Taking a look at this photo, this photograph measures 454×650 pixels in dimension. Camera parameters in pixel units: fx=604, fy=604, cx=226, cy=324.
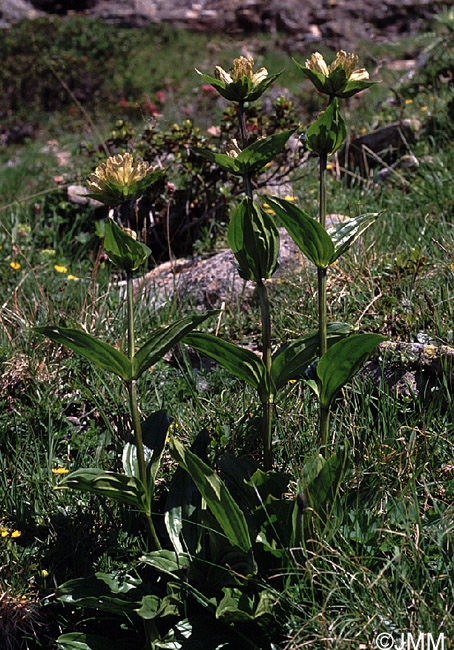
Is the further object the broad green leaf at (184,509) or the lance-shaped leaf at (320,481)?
the broad green leaf at (184,509)

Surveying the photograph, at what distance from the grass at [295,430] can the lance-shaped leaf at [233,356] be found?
0.36 metres

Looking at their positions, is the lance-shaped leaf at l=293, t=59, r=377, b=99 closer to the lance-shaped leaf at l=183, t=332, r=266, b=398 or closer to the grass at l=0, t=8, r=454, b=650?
the lance-shaped leaf at l=183, t=332, r=266, b=398

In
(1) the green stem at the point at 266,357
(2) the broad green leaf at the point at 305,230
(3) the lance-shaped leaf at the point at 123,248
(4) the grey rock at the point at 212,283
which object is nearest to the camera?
(3) the lance-shaped leaf at the point at 123,248

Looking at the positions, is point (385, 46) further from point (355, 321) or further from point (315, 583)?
point (315, 583)

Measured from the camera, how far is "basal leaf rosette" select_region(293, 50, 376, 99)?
5.51ft

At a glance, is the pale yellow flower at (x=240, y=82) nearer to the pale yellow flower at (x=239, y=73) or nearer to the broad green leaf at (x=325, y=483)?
the pale yellow flower at (x=239, y=73)

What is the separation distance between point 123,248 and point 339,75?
774mm

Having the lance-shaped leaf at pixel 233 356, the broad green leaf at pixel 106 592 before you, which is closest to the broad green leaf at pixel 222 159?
the lance-shaped leaf at pixel 233 356

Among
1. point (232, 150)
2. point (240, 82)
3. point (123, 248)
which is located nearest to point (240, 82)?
point (240, 82)

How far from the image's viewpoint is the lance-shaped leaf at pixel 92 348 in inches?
64.9

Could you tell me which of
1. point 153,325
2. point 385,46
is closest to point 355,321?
point 153,325

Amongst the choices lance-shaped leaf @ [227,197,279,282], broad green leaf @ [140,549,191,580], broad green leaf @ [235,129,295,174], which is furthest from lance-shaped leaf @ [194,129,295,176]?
broad green leaf @ [140,549,191,580]

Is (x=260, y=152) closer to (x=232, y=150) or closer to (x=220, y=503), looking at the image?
(x=232, y=150)

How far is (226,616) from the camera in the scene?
1.67 m
